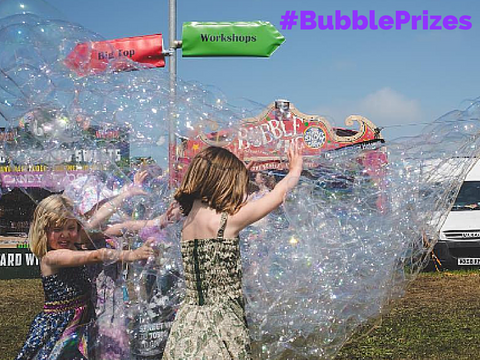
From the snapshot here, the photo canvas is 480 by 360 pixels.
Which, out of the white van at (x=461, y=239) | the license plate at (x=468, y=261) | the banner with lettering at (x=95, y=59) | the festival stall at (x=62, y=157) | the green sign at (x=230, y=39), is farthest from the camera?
the white van at (x=461, y=239)

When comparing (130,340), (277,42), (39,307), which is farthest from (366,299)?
(39,307)

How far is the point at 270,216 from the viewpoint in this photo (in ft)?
10.9

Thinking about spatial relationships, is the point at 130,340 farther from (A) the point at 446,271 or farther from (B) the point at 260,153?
(A) the point at 446,271

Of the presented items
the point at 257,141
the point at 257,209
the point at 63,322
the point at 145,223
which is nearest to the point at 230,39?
the point at 257,141

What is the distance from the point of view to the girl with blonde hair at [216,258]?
2410 mm

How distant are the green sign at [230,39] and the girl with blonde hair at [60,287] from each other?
2.60m

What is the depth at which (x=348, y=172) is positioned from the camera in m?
3.36

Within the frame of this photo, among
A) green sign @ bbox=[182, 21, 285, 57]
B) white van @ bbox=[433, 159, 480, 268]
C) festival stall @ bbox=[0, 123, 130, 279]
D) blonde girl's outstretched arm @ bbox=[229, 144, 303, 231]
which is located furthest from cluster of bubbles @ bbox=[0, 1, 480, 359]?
white van @ bbox=[433, 159, 480, 268]

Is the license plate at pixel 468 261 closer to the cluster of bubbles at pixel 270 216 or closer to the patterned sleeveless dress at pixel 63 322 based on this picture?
the cluster of bubbles at pixel 270 216

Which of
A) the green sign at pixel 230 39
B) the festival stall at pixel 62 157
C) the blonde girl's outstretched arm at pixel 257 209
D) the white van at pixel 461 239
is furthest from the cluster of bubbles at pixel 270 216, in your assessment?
the white van at pixel 461 239

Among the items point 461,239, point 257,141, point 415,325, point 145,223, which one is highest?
point 257,141

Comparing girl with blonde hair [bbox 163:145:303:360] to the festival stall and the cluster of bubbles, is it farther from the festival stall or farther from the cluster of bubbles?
the festival stall

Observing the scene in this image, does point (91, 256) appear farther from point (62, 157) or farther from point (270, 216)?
point (270, 216)

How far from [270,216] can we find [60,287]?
1.18m
